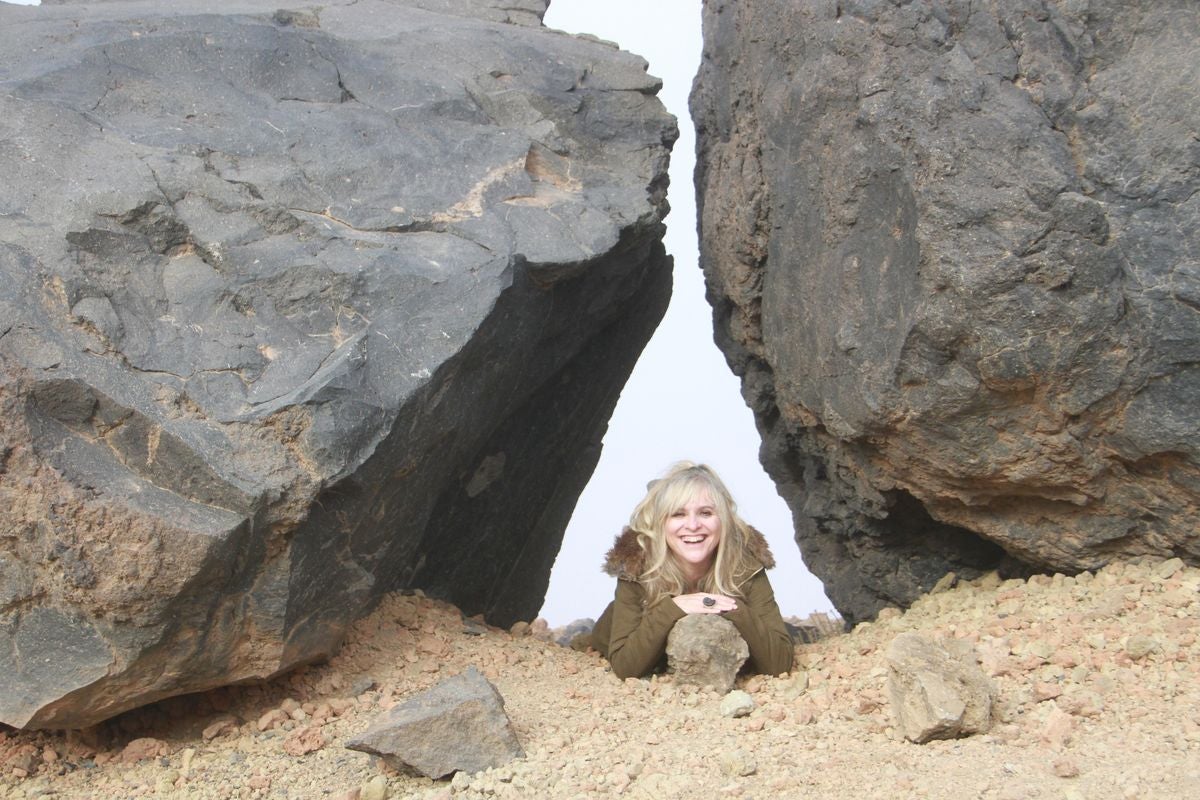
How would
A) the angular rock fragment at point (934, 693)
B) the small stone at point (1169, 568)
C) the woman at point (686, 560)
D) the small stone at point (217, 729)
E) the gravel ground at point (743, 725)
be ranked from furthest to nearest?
the woman at point (686, 560)
the small stone at point (1169, 568)
the small stone at point (217, 729)
the angular rock fragment at point (934, 693)
the gravel ground at point (743, 725)

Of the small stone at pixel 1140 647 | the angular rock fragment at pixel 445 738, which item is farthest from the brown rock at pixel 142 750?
the small stone at pixel 1140 647

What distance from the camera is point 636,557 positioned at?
3680 millimetres

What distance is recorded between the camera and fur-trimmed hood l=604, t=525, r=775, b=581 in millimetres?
3670

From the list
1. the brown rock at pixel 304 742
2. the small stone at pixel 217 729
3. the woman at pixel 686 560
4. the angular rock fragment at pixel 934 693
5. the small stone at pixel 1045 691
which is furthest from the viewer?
the woman at pixel 686 560

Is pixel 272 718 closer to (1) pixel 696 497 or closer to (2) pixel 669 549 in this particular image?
(2) pixel 669 549

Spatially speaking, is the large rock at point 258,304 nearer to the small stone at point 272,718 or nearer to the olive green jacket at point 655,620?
the small stone at point 272,718

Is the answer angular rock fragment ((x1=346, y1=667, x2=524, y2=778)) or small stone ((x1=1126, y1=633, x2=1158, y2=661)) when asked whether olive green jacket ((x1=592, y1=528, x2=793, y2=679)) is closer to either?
angular rock fragment ((x1=346, y1=667, x2=524, y2=778))

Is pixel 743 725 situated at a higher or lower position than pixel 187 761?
higher

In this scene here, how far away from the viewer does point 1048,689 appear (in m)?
2.84

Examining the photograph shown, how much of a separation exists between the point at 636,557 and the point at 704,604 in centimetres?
31

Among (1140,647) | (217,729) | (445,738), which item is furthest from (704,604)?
(217,729)

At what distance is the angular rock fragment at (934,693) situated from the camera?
2.65 metres

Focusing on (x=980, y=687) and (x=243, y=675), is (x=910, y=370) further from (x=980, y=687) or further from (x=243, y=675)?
(x=243, y=675)

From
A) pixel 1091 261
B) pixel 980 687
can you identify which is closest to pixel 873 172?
Result: pixel 1091 261
